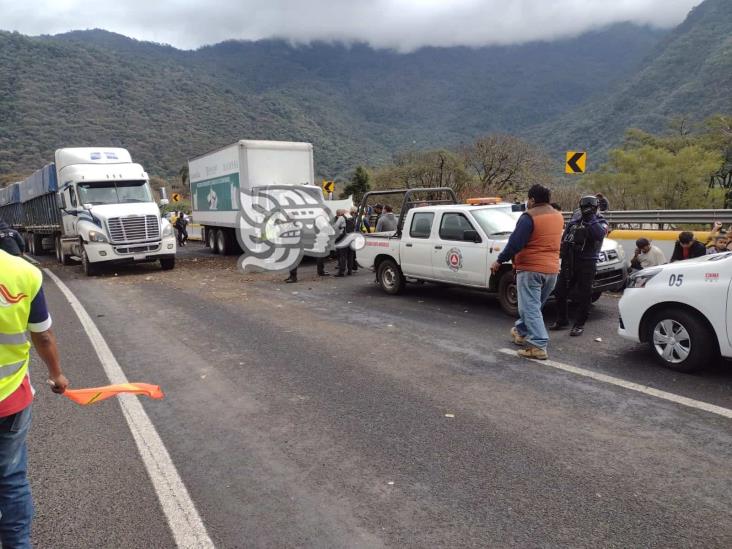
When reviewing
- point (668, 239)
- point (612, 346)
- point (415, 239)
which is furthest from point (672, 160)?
point (612, 346)

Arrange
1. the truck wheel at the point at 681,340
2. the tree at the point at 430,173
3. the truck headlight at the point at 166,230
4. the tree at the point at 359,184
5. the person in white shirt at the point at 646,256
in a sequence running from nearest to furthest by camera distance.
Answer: the truck wheel at the point at 681,340 → the person in white shirt at the point at 646,256 → the truck headlight at the point at 166,230 → the tree at the point at 430,173 → the tree at the point at 359,184

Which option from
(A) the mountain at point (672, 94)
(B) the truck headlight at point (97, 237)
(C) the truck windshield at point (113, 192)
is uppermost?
(A) the mountain at point (672, 94)

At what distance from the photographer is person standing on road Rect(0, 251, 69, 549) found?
7.64 ft

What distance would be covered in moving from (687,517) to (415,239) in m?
7.07

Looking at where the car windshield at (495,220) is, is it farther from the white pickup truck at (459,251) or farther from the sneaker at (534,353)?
the sneaker at (534,353)

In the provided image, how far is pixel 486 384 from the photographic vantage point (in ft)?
16.8

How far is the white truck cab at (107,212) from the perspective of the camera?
47.1ft

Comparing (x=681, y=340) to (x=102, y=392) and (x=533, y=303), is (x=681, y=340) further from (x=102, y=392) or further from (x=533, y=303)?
(x=102, y=392)

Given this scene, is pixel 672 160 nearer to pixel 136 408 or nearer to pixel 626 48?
pixel 136 408

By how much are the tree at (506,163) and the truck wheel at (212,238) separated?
53.1 feet

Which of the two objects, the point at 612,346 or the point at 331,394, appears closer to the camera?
the point at 331,394

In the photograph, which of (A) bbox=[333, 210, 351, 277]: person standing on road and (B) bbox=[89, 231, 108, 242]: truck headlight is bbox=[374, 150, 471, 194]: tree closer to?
(A) bbox=[333, 210, 351, 277]: person standing on road

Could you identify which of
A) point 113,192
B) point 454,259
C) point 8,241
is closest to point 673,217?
point 454,259

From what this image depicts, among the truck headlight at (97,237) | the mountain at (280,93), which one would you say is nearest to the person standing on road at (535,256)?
the truck headlight at (97,237)
